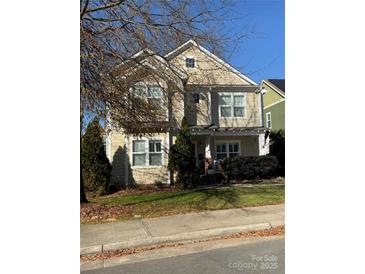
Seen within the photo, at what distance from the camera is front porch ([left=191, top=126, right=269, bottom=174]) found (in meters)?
3.99

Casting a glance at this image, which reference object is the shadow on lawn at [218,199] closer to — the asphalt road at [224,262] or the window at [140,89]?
the asphalt road at [224,262]

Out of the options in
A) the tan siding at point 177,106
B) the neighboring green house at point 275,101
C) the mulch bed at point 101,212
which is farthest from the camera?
the mulch bed at point 101,212

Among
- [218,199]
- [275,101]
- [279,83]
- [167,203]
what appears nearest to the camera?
[279,83]

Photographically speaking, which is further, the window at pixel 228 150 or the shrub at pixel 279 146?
the window at pixel 228 150

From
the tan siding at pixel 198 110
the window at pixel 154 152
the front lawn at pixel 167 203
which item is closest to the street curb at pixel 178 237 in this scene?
the front lawn at pixel 167 203

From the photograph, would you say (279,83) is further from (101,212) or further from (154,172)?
(101,212)

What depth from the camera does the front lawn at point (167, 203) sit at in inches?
190

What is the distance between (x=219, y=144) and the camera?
4.29 metres

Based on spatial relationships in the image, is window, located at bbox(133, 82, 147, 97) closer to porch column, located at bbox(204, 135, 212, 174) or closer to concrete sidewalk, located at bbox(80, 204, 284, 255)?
porch column, located at bbox(204, 135, 212, 174)

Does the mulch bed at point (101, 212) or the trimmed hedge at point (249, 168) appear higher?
the trimmed hedge at point (249, 168)

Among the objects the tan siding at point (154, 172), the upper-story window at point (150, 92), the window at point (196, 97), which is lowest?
the tan siding at point (154, 172)

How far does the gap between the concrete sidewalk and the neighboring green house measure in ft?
4.76

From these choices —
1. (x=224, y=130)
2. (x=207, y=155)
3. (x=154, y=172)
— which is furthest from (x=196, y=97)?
(x=154, y=172)

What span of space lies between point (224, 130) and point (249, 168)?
0.64 m
